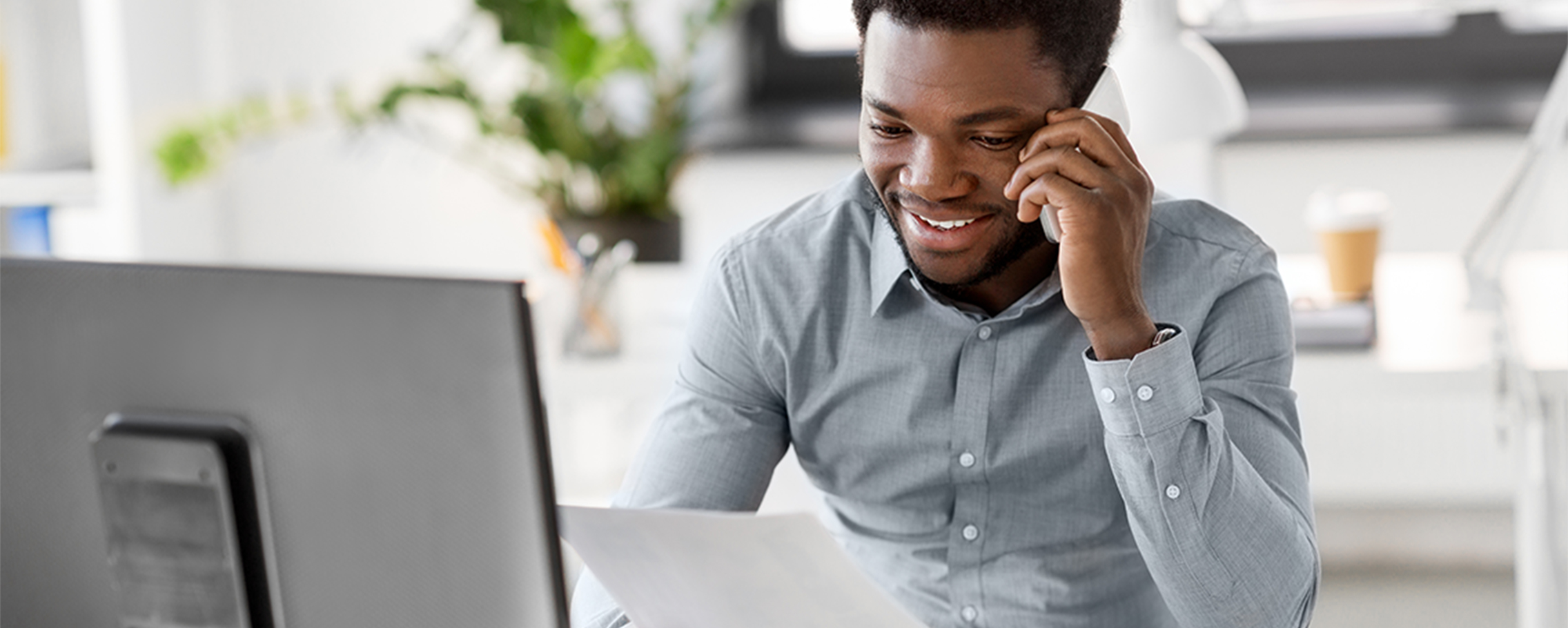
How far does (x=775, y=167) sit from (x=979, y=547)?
1.57 m

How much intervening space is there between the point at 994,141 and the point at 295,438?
0.55 meters

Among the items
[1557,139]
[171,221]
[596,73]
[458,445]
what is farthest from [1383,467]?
[458,445]

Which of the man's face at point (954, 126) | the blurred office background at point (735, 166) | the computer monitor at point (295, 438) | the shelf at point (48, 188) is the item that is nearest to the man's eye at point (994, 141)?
the man's face at point (954, 126)

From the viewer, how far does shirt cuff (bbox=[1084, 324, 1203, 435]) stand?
94 cm

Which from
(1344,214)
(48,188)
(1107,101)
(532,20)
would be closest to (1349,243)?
(1344,214)

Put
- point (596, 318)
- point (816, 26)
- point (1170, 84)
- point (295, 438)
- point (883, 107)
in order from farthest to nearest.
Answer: point (816, 26)
point (596, 318)
point (1170, 84)
point (883, 107)
point (295, 438)

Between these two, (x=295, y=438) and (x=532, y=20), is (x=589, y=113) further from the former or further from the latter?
(x=295, y=438)

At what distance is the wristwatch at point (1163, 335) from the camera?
962 millimetres

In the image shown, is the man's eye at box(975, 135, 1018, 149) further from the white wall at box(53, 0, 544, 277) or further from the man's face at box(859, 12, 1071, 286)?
the white wall at box(53, 0, 544, 277)

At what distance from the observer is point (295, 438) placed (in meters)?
0.64

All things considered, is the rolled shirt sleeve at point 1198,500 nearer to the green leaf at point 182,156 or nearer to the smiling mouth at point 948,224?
the smiling mouth at point 948,224

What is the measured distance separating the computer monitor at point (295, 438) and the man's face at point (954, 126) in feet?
1.61

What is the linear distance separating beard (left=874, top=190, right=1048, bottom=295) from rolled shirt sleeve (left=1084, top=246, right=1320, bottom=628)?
118mm

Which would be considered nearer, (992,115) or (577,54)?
(992,115)
